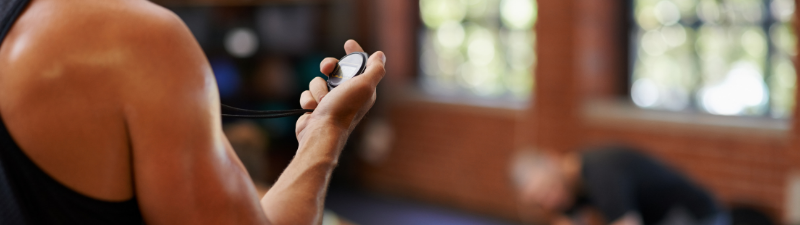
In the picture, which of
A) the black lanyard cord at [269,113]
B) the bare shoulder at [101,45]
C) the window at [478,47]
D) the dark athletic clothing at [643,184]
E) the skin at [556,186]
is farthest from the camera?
the window at [478,47]

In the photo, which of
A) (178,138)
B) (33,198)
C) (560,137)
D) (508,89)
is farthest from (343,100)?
(508,89)

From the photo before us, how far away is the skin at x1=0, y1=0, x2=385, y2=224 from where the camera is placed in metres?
0.54

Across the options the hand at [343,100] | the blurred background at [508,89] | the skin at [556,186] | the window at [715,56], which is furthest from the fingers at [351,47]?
Answer: the window at [715,56]

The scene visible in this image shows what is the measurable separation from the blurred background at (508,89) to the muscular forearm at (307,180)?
195 cm

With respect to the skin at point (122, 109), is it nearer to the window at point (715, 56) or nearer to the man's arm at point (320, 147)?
the man's arm at point (320, 147)

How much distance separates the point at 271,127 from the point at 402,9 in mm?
1520

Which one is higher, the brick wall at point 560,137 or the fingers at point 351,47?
the fingers at point 351,47

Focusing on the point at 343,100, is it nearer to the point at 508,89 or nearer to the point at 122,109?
the point at 122,109

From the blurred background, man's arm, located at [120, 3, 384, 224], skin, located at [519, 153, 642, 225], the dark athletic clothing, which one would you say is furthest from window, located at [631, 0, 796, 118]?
man's arm, located at [120, 3, 384, 224]

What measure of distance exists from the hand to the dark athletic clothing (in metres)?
2.31

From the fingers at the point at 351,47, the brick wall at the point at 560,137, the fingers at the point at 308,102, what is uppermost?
the fingers at the point at 351,47

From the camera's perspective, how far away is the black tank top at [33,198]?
567 mm

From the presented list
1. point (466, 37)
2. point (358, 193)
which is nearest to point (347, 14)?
point (466, 37)

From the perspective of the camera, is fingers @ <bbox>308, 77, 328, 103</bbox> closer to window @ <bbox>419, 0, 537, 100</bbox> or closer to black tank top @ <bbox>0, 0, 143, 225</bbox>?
black tank top @ <bbox>0, 0, 143, 225</bbox>
